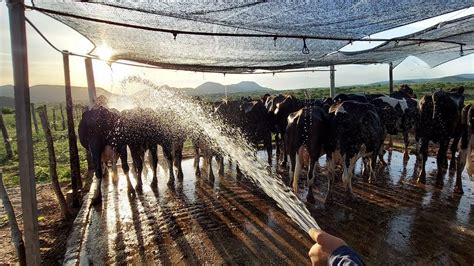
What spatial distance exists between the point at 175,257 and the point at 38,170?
952 centimetres

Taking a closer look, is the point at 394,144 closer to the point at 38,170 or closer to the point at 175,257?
the point at 175,257

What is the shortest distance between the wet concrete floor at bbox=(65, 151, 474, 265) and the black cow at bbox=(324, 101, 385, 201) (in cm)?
82

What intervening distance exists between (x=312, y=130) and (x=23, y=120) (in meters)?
4.85

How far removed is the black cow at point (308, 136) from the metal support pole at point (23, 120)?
470cm

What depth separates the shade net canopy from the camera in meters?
4.82

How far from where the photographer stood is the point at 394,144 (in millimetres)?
12852

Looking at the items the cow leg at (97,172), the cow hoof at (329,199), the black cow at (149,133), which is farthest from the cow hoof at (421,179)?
the cow leg at (97,172)

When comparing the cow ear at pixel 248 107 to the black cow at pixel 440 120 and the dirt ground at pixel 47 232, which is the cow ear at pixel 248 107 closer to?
the black cow at pixel 440 120

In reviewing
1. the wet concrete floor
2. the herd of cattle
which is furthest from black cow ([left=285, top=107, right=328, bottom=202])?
the wet concrete floor

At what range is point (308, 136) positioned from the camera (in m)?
6.88

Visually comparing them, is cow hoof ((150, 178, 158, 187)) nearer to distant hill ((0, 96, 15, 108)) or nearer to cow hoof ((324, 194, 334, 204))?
distant hill ((0, 96, 15, 108))

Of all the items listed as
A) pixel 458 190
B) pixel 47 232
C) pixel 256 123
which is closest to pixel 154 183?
pixel 47 232

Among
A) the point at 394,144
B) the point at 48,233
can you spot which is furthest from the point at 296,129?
the point at 394,144

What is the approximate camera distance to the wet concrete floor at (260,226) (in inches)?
190
